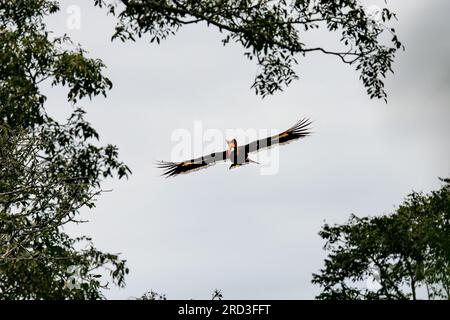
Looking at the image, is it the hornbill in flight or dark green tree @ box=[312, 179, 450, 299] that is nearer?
the hornbill in flight

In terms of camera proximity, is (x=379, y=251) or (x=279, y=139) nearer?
(x=279, y=139)

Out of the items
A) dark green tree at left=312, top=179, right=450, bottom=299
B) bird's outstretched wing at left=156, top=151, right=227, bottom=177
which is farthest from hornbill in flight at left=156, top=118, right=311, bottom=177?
dark green tree at left=312, top=179, right=450, bottom=299

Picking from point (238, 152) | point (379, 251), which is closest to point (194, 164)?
point (238, 152)

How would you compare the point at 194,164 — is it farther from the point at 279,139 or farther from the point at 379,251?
the point at 379,251

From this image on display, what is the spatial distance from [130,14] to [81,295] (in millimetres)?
5062

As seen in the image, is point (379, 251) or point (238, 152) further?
point (379, 251)

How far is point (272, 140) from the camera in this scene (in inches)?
582

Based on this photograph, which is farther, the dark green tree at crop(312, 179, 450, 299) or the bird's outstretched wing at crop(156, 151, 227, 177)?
the dark green tree at crop(312, 179, 450, 299)

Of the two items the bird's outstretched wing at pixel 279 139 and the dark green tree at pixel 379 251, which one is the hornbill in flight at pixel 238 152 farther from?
the dark green tree at pixel 379 251

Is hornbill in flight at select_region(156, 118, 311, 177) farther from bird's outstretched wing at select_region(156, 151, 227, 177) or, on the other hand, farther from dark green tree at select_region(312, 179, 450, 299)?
dark green tree at select_region(312, 179, 450, 299)
